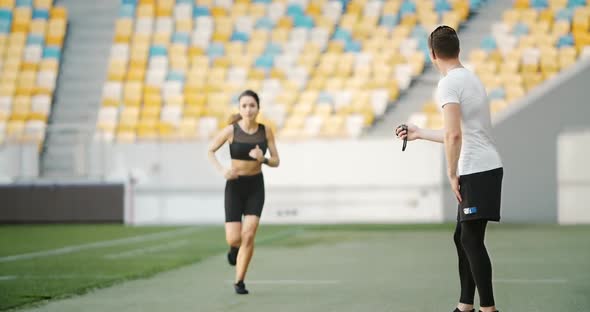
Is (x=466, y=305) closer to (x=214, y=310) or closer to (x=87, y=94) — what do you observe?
(x=214, y=310)

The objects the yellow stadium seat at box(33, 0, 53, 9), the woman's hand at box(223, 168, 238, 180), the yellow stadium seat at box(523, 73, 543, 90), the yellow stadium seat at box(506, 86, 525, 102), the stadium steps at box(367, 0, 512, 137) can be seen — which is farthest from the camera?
the yellow stadium seat at box(33, 0, 53, 9)

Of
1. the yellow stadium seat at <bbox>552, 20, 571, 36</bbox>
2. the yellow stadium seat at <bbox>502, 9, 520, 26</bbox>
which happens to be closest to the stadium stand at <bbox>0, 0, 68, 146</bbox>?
the yellow stadium seat at <bbox>502, 9, 520, 26</bbox>

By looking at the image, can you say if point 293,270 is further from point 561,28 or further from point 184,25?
point 184,25

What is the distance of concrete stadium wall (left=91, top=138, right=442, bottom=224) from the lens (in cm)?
2094

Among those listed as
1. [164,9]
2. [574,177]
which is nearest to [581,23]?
[574,177]

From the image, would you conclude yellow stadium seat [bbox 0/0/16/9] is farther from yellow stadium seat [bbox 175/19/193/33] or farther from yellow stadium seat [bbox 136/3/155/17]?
yellow stadium seat [bbox 175/19/193/33]

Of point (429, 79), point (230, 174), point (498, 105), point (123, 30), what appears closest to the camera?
point (230, 174)

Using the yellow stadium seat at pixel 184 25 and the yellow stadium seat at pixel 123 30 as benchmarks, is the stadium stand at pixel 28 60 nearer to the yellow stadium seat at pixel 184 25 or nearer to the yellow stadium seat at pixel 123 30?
the yellow stadium seat at pixel 123 30

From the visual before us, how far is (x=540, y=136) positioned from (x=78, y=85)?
1118 cm

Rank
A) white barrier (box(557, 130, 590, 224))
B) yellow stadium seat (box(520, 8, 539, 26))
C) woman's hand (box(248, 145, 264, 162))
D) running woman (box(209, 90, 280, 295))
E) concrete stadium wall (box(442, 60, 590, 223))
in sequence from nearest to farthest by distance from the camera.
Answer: woman's hand (box(248, 145, 264, 162)) → running woman (box(209, 90, 280, 295)) → white barrier (box(557, 130, 590, 224)) → concrete stadium wall (box(442, 60, 590, 223)) → yellow stadium seat (box(520, 8, 539, 26))

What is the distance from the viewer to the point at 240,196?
848 centimetres

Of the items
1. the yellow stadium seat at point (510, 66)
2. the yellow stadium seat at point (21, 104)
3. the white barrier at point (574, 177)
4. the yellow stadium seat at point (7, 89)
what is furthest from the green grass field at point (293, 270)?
the yellow stadium seat at point (7, 89)

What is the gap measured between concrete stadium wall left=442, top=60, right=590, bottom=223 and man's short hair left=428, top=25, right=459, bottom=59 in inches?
589

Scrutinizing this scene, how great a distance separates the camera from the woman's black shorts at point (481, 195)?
5535 millimetres
